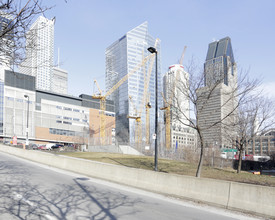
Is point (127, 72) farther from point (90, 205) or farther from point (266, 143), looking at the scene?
point (90, 205)

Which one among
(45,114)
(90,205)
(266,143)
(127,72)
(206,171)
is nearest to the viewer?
(90,205)

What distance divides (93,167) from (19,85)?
3678 inches

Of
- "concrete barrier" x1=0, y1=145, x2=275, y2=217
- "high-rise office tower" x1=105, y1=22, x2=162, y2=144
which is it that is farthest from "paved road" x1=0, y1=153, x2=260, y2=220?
"high-rise office tower" x1=105, y1=22, x2=162, y2=144

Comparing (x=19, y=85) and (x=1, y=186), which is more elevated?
(x=19, y=85)

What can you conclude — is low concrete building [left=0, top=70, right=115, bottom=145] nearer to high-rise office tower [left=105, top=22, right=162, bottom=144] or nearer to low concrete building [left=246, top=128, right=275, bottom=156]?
high-rise office tower [left=105, top=22, right=162, bottom=144]

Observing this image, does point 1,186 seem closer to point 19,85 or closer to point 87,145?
point 87,145

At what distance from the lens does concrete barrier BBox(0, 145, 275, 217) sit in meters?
8.41

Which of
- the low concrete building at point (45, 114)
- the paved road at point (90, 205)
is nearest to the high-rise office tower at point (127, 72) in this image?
the low concrete building at point (45, 114)

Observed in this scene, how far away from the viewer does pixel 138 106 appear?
175750mm

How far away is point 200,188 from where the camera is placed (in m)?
10.2

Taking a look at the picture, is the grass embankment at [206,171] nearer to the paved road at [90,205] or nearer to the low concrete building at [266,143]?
the paved road at [90,205]

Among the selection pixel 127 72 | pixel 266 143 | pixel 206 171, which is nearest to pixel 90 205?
pixel 206 171

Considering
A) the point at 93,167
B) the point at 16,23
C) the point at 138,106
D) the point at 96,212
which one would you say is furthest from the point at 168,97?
the point at 138,106

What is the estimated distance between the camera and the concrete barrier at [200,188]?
841cm
